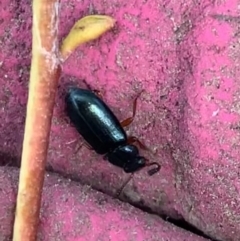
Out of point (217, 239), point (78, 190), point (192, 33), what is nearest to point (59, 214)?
point (78, 190)

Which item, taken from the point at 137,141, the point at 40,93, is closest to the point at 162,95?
the point at 137,141

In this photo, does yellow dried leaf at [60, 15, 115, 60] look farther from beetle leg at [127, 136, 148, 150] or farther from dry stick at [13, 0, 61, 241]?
beetle leg at [127, 136, 148, 150]

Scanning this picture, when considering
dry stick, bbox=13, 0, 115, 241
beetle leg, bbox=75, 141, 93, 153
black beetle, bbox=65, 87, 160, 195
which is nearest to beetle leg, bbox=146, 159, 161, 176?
black beetle, bbox=65, 87, 160, 195

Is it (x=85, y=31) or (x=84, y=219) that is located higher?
(x=85, y=31)

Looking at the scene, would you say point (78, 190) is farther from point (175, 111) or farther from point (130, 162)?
point (175, 111)

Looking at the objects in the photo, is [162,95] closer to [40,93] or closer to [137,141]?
[137,141]

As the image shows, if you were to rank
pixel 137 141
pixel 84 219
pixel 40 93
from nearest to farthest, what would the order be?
pixel 40 93
pixel 84 219
pixel 137 141
